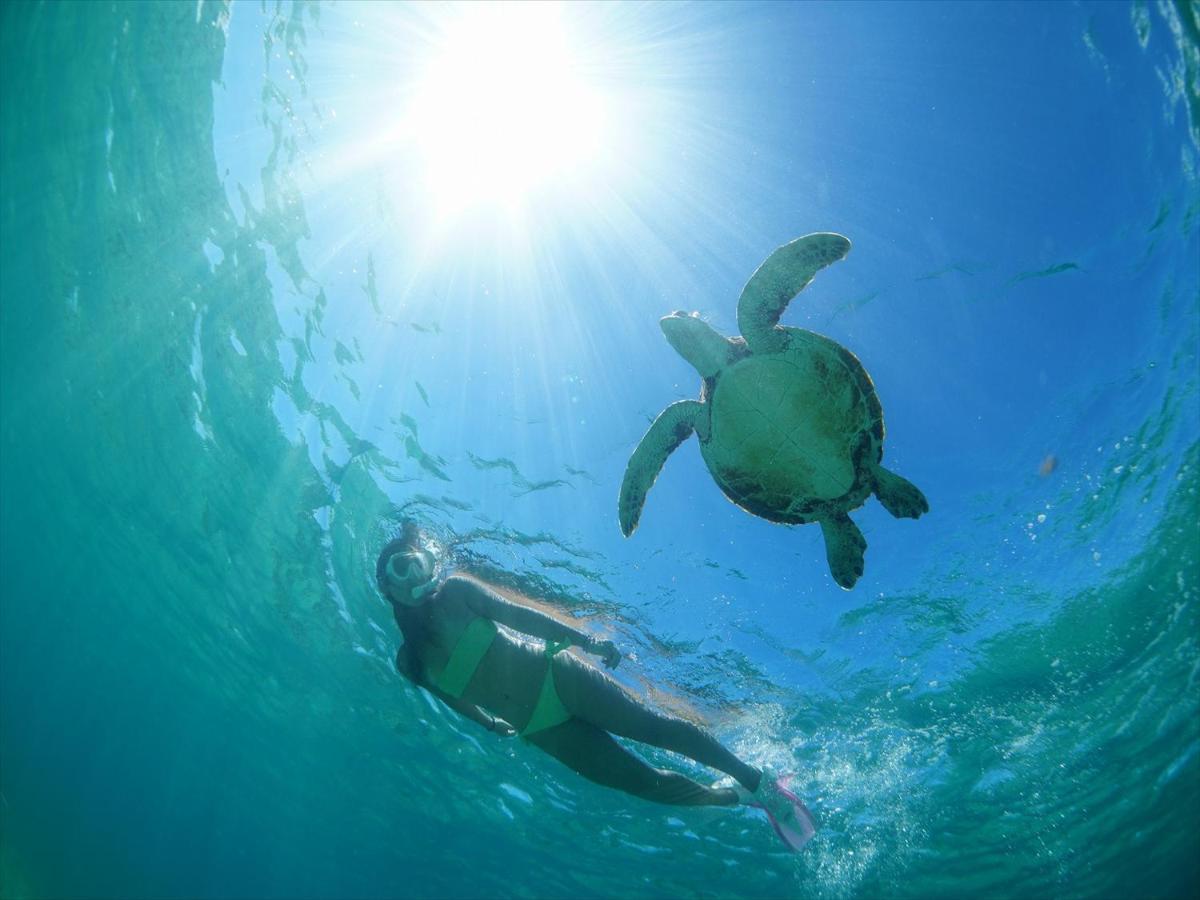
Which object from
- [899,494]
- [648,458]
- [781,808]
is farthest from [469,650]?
[899,494]

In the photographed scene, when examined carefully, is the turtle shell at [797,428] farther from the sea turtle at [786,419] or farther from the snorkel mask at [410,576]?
the snorkel mask at [410,576]

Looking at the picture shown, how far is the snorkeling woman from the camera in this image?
4941 mm

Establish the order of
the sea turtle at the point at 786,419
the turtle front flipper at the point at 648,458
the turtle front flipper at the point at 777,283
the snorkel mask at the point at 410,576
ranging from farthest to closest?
the turtle front flipper at the point at 648,458
the snorkel mask at the point at 410,576
the sea turtle at the point at 786,419
the turtle front flipper at the point at 777,283

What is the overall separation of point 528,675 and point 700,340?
331cm

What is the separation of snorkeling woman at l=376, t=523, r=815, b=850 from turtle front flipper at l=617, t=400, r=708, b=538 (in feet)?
3.95

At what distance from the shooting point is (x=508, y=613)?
4.98 meters

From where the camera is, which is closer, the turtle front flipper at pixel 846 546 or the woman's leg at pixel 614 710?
the woman's leg at pixel 614 710

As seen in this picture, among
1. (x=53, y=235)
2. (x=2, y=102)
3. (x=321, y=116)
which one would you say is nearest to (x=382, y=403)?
(x=321, y=116)

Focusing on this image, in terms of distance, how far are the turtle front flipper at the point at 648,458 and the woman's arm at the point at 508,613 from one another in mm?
1018

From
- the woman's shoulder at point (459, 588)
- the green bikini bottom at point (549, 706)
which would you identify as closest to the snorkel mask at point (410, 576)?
the woman's shoulder at point (459, 588)

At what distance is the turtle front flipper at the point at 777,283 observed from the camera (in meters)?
4.38

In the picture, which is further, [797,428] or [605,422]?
[605,422]

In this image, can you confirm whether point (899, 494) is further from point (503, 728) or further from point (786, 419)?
point (503, 728)

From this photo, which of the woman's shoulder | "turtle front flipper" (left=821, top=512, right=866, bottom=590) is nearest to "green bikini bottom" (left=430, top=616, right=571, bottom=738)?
the woman's shoulder
